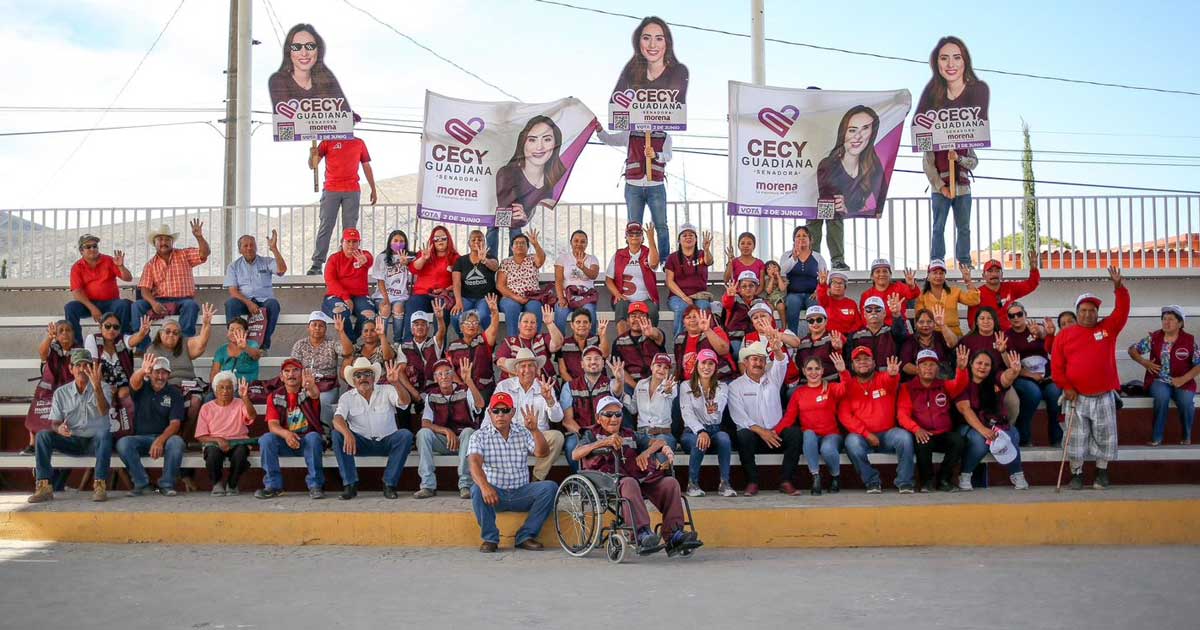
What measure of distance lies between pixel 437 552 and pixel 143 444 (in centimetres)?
376

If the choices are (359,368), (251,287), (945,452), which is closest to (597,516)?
(359,368)

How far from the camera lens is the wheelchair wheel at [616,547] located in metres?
8.77

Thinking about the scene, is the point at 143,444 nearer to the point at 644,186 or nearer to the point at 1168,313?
the point at 644,186

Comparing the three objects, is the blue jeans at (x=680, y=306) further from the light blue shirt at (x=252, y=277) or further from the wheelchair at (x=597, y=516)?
the light blue shirt at (x=252, y=277)

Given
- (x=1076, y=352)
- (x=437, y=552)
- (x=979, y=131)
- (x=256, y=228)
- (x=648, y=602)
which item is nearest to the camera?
(x=648, y=602)

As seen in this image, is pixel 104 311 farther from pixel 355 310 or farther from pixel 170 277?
pixel 355 310

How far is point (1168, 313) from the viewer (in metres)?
12.0

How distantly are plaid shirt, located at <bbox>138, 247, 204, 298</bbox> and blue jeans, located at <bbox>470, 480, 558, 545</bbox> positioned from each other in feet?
18.4

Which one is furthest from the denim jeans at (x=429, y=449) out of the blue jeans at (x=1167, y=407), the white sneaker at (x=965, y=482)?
the blue jeans at (x=1167, y=407)

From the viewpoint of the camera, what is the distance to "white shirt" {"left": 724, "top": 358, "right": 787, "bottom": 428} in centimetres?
1111

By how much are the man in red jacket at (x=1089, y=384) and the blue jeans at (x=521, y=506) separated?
17.1ft

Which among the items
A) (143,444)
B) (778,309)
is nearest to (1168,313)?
(778,309)

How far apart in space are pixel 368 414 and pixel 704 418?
3.27 metres

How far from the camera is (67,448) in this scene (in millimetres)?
11398
